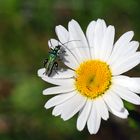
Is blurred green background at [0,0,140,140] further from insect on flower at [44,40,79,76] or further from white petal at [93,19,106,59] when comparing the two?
white petal at [93,19,106,59]

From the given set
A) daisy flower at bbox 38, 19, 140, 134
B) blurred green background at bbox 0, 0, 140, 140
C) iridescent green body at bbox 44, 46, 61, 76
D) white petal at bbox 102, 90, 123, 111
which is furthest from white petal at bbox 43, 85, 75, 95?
blurred green background at bbox 0, 0, 140, 140

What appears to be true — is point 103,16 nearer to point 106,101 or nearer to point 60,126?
point 60,126

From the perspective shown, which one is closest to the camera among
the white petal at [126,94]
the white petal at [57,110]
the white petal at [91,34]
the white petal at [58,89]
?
the white petal at [126,94]

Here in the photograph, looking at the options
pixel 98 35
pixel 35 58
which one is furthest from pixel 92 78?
pixel 35 58

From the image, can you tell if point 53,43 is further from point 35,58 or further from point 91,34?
point 35,58

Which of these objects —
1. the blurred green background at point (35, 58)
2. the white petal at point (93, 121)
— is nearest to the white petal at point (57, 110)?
the white petal at point (93, 121)

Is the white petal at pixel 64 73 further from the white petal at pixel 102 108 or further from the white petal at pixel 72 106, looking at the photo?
the white petal at pixel 102 108
